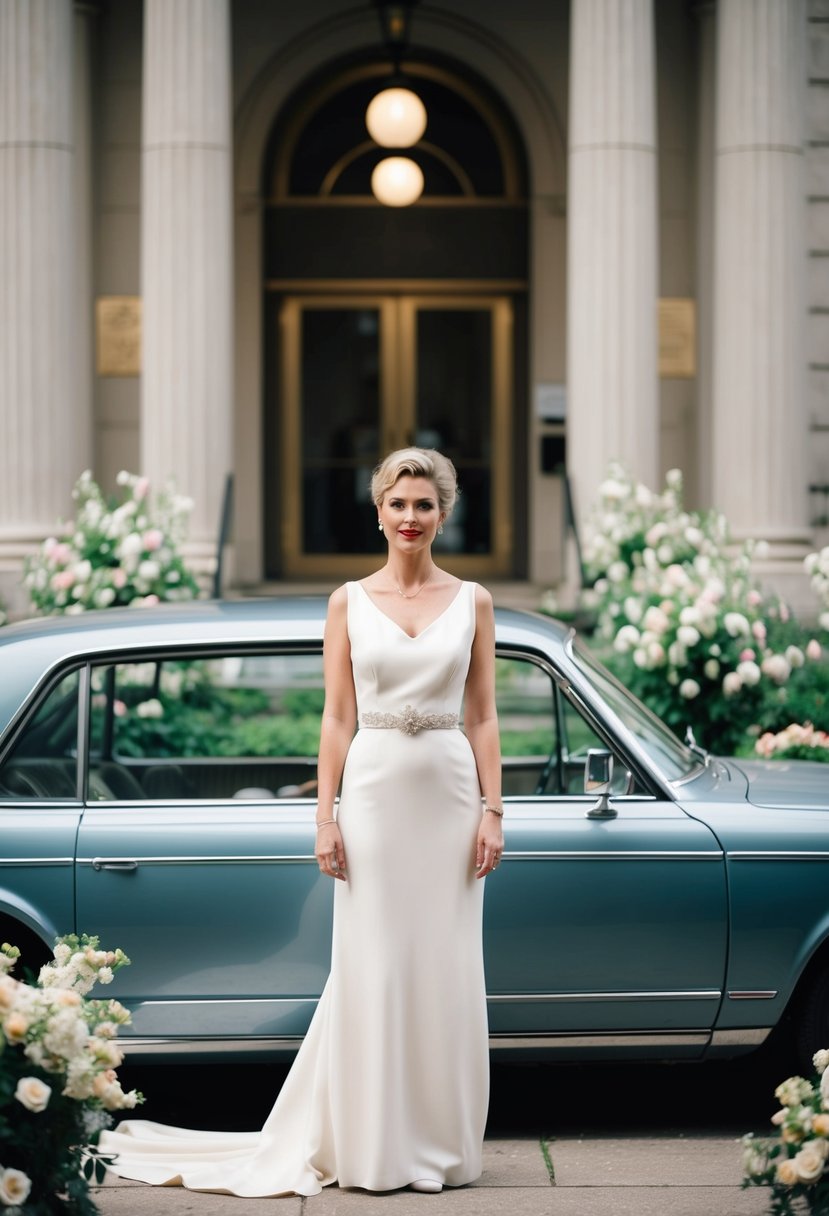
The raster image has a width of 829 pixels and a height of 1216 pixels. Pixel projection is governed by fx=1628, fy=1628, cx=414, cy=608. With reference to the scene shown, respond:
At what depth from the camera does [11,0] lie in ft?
39.7

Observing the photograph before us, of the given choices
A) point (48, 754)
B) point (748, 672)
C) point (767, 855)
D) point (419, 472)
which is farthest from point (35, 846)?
point (748, 672)

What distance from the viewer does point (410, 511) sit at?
4461 mm

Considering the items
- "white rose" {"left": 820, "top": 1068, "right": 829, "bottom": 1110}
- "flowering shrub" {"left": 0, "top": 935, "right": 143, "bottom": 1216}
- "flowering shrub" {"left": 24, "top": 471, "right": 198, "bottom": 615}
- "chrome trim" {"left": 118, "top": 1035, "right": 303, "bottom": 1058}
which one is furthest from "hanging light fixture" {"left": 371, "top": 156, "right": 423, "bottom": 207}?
"white rose" {"left": 820, "top": 1068, "right": 829, "bottom": 1110}

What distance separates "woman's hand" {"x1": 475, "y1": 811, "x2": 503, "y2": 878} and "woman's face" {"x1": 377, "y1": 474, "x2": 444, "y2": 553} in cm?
77

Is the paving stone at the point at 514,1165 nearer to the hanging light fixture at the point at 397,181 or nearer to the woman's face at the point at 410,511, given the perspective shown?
the woman's face at the point at 410,511

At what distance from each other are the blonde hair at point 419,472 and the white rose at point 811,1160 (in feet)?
6.26

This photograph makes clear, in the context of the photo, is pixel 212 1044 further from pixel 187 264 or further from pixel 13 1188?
pixel 187 264

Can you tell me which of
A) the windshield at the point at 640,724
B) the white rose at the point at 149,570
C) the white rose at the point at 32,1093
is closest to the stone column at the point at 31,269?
the white rose at the point at 149,570

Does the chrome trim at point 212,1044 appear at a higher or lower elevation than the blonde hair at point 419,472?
lower

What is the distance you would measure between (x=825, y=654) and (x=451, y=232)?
6.99m

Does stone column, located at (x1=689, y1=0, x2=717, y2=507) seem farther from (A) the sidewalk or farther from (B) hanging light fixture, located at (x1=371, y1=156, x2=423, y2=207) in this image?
(A) the sidewalk

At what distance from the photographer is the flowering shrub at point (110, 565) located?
31.3 ft

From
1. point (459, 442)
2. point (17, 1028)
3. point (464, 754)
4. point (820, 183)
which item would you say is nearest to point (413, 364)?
point (459, 442)

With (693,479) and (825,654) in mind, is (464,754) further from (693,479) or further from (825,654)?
(693,479)
